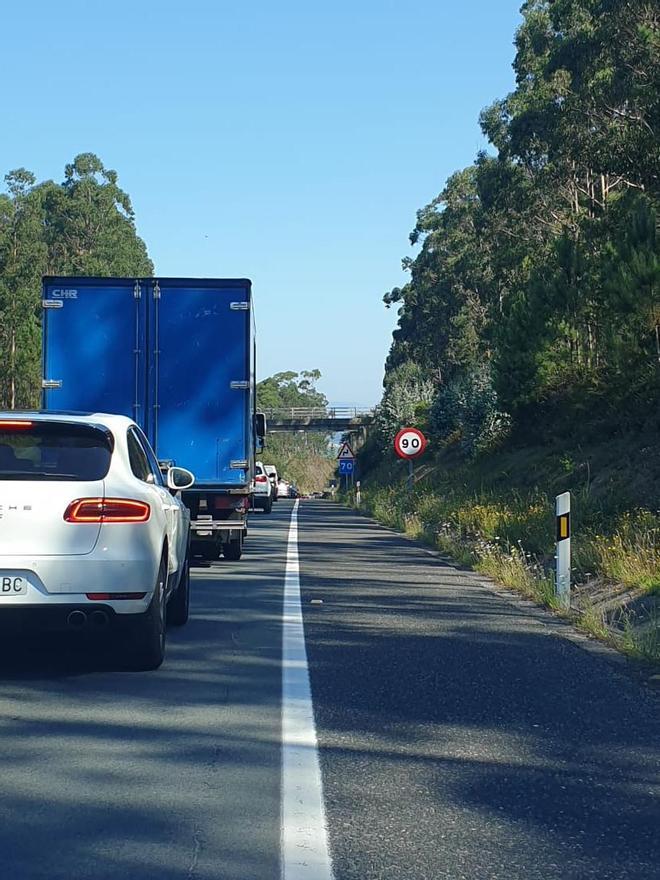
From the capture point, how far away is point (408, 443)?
2991 cm

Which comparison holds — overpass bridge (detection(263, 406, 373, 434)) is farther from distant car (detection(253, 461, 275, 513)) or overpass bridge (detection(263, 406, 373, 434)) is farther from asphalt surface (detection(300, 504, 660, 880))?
asphalt surface (detection(300, 504, 660, 880))

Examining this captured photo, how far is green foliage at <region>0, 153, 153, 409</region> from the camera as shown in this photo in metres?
77.0

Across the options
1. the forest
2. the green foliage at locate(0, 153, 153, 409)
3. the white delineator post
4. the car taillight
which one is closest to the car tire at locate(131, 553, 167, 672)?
the car taillight

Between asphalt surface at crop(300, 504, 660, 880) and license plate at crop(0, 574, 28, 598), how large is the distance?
1993mm

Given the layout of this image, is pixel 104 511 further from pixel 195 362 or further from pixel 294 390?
pixel 294 390

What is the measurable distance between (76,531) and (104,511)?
22 cm

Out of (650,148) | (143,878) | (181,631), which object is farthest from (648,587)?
(650,148)

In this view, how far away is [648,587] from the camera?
12.0 meters

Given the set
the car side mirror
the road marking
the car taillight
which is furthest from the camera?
the car side mirror

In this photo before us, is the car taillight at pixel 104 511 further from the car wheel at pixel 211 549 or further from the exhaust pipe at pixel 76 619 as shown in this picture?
the car wheel at pixel 211 549

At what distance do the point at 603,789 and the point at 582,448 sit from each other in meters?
23.7

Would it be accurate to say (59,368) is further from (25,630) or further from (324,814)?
(324,814)

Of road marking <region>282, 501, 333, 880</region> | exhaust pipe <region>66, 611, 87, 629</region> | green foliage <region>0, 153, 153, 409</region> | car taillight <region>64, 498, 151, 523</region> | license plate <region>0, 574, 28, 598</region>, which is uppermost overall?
green foliage <region>0, 153, 153, 409</region>

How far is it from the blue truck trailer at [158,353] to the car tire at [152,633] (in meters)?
7.70
